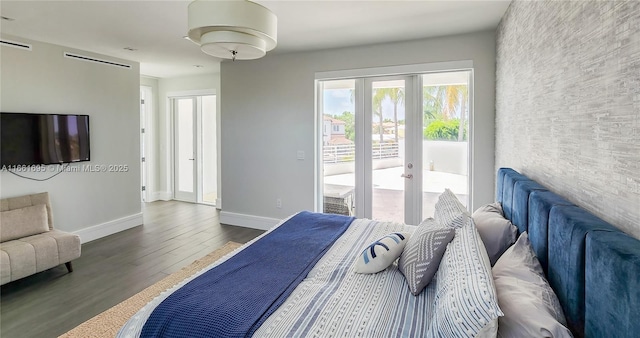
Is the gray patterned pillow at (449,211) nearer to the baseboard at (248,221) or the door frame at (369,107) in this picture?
the door frame at (369,107)

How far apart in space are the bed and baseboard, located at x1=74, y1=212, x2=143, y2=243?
3.36 m

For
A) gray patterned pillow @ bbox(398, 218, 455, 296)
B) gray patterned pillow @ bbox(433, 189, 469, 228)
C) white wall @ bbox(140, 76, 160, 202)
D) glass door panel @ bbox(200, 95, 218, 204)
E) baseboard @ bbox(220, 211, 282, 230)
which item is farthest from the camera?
white wall @ bbox(140, 76, 160, 202)

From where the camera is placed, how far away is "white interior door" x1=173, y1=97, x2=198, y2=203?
6652 millimetres

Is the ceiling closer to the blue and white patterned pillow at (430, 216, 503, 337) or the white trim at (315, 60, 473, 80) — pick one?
the white trim at (315, 60, 473, 80)

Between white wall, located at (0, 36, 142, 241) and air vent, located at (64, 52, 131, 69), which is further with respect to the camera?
air vent, located at (64, 52, 131, 69)

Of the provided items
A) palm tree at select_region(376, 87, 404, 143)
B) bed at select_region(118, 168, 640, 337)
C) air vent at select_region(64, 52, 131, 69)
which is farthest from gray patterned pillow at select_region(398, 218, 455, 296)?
air vent at select_region(64, 52, 131, 69)

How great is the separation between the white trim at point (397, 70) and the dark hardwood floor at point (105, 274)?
244 centimetres

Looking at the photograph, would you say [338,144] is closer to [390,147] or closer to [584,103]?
[390,147]

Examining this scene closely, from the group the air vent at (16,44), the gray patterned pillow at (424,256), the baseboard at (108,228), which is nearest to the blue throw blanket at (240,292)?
the gray patterned pillow at (424,256)

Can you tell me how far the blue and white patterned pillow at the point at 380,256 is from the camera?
1.83 meters

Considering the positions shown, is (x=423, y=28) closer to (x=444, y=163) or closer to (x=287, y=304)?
(x=444, y=163)

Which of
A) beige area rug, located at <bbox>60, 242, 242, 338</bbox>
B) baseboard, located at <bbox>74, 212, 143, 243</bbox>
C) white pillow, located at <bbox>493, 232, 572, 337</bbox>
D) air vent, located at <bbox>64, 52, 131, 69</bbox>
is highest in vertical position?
air vent, located at <bbox>64, 52, 131, 69</bbox>

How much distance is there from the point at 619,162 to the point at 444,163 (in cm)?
291

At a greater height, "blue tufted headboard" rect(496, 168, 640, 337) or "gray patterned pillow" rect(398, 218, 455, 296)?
"blue tufted headboard" rect(496, 168, 640, 337)
